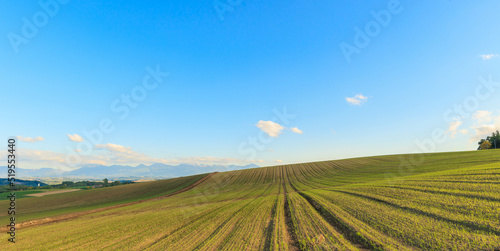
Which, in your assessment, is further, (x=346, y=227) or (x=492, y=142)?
(x=492, y=142)

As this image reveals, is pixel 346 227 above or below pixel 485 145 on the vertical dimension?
below

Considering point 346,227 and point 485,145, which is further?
point 485,145

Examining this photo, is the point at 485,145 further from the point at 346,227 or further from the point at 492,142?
the point at 346,227

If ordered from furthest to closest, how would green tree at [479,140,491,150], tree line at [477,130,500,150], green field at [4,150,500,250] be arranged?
green tree at [479,140,491,150]
tree line at [477,130,500,150]
green field at [4,150,500,250]

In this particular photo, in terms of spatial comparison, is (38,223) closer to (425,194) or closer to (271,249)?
(271,249)

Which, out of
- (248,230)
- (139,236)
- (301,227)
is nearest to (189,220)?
(139,236)

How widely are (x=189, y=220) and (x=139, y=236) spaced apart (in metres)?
4.79

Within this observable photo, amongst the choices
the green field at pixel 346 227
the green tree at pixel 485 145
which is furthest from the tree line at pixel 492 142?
the green field at pixel 346 227

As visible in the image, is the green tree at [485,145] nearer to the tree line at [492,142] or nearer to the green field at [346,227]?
the tree line at [492,142]

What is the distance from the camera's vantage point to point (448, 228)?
Answer: 1102 cm

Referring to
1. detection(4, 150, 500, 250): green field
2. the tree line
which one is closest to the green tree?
the tree line

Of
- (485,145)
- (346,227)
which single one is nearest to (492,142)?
(485,145)

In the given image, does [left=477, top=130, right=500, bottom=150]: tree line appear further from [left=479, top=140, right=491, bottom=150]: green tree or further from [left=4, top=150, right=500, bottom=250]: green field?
[left=4, top=150, right=500, bottom=250]: green field

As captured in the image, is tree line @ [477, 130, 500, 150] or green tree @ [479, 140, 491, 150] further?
green tree @ [479, 140, 491, 150]
